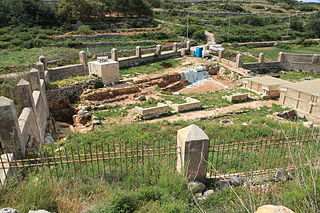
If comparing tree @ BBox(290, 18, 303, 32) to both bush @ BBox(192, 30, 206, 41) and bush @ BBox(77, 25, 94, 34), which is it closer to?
bush @ BBox(192, 30, 206, 41)

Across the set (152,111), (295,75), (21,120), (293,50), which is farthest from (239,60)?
(21,120)

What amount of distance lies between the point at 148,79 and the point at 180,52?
34.4 feet

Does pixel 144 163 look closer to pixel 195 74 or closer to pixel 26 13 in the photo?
pixel 195 74

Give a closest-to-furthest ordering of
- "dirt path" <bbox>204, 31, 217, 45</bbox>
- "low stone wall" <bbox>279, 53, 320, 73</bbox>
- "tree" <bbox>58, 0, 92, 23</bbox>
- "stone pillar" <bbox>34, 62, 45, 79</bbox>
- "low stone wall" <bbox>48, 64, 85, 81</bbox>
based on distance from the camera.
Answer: "stone pillar" <bbox>34, 62, 45, 79</bbox> < "low stone wall" <bbox>48, 64, 85, 81</bbox> < "low stone wall" <bbox>279, 53, 320, 73</bbox> < "dirt path" <bbox>204, 31, 217, 45</bbox> < "tree" <bbox>58, 0, 92, 23</bbox>

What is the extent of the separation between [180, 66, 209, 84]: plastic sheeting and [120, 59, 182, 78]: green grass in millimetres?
2266

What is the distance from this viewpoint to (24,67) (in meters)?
Answer: 21.5

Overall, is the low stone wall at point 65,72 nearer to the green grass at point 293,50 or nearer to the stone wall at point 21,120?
the stone wall at point 21,120

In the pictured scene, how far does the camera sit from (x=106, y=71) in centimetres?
2080

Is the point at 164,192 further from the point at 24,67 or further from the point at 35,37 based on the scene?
the point at 35,37

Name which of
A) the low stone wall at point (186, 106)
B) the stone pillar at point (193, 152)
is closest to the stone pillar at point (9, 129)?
the stone pillar at point (193, 152)

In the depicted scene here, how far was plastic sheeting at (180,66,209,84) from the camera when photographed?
26.1 m

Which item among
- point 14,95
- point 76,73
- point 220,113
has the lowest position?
point 220,113

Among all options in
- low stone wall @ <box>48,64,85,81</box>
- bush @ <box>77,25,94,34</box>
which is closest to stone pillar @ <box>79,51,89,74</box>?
low stone wall @ <box>48,64,85,81</box>

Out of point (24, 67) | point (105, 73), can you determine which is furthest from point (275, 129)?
point (24, 67)
